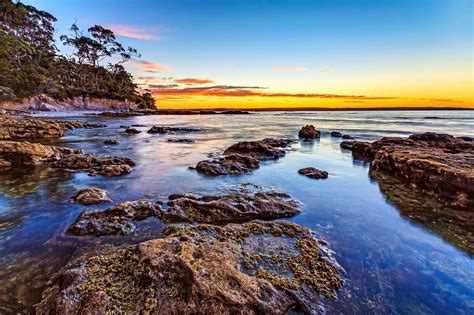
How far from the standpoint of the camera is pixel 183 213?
5.39m

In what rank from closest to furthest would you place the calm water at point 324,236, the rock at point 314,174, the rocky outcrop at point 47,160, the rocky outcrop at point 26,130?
the calm water at point 324,236 < the rock at point 314,174 < the rocky outcrop at point 47,160 < the rocky outcrop at point 26,130

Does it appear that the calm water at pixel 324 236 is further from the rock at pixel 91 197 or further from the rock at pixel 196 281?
the rock at pixel 196 281

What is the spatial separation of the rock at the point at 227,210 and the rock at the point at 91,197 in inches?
73.9

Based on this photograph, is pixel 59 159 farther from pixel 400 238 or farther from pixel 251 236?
pixel 400 238

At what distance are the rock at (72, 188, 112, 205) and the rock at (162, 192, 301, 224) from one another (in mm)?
1877

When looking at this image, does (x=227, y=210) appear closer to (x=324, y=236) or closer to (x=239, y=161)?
(x=324, y=236)

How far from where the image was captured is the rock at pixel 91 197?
617 centimetres

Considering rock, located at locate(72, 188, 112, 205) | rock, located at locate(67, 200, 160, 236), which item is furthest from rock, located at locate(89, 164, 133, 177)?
rock, located at locate(67, 200, 160, 236)

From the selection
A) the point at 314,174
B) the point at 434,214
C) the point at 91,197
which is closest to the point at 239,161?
the point at 314,174

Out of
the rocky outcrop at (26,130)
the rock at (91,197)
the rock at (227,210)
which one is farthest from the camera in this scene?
the rocky outcrop at (26,130)

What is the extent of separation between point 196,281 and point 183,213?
2.74 meters

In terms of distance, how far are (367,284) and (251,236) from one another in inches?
71.6

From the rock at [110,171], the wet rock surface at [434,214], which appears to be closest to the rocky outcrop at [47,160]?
the rock at [110,171]

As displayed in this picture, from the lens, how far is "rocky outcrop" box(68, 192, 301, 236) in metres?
4.71
